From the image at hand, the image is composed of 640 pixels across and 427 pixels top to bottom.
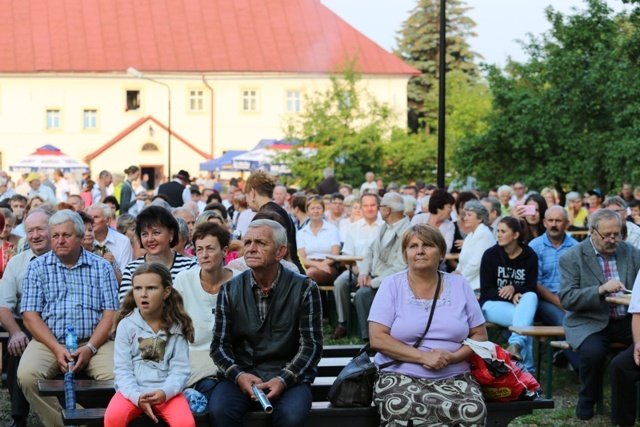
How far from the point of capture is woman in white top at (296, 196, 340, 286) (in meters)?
14.7

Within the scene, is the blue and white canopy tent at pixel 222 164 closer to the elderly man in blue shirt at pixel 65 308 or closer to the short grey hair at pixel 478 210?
the short grey hair at pixel 478 210

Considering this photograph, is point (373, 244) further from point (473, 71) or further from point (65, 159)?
point (473, 71)

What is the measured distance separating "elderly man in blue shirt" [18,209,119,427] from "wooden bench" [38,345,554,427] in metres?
0.35

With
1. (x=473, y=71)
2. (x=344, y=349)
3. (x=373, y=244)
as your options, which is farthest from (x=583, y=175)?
(x=473, y=71)

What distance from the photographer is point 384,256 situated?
500 inches

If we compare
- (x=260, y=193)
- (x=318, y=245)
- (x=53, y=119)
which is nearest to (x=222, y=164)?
(x=53, y=119)

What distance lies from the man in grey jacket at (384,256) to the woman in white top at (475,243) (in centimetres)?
75

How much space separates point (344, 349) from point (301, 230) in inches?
279

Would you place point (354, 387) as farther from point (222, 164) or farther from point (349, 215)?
point (222, 164)

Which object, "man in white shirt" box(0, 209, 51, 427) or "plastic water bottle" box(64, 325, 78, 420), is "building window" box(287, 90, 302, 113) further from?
"plastic water bottle" box(64, 325, 78, 420)

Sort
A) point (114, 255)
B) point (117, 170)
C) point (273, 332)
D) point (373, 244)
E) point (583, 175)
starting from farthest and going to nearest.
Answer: point (117, 170)
point (583, 175)
point (373, 244)
point (114, 255)
point (273, 332)

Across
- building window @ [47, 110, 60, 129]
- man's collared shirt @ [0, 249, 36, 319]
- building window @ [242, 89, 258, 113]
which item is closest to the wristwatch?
man's collared shirt @ [0, 249, 36, 319]

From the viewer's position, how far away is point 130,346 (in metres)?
6.55

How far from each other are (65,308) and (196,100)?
2252 inches
